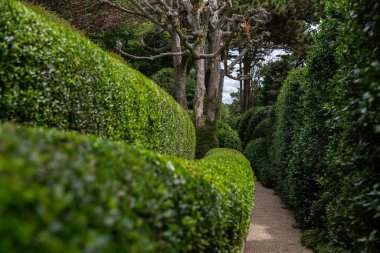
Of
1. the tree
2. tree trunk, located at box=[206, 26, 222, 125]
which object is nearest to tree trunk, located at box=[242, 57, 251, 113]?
the tree

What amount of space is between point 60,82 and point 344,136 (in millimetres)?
3327

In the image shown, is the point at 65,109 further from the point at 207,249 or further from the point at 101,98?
the point at 207,249

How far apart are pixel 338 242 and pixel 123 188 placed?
13.3 ft

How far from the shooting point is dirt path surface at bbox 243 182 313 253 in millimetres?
6773

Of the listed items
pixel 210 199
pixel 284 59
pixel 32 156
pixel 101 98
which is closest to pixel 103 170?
pixel 32 156

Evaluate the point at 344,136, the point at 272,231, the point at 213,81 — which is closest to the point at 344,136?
the point at 344,136

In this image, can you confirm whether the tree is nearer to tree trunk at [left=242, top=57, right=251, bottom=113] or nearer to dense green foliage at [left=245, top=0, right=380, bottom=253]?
dense green foliage at [left=245, top=0, right=380, bottom=253]

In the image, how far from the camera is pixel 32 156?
109 centimetres

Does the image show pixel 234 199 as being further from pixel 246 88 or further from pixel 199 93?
pixel 246 88

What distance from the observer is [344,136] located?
399cm

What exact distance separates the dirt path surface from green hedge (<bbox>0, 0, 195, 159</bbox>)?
3.33 meters

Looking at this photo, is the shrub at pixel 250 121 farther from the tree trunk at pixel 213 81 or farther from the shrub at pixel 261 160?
the tree trunk at pixel 213 81

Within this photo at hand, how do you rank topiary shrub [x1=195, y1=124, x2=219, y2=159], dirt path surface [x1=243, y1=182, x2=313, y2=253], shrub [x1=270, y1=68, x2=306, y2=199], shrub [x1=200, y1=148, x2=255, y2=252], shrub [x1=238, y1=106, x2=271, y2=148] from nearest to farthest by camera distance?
1. shrub [x1=200, y1=148, x2=255, y2=252]
2. dirt path surface [x1=243, y1=182, x2=313, y2=253]
3. shrub [x1=270, y1=68, x2=306, y2=199]
4. topiary shrub [x1=195, y1=124, x2=219, y2=159]
5. shrub [x1=238, y1=106, x2=271, y2=148]

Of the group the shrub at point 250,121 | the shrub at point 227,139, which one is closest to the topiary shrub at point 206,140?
the shrub at point 227,139
